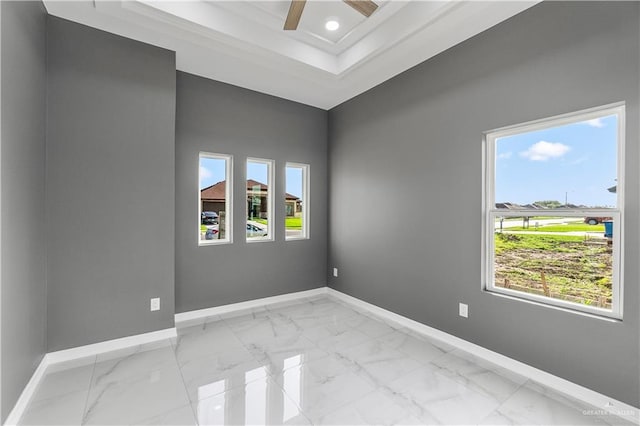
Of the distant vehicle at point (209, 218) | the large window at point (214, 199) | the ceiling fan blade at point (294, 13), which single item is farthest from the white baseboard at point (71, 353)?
the ceiling fan blade at point (294, 13)

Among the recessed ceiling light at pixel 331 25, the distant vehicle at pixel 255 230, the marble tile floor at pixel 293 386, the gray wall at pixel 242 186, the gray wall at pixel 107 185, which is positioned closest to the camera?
the marble tile floor at pixel 293 386

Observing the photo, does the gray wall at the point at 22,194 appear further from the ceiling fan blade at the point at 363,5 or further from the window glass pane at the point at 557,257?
the window glass pane at the point at 557,257

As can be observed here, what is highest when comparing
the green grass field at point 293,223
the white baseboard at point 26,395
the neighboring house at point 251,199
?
the neighboring house at point 251,199

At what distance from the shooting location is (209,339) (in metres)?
2.95

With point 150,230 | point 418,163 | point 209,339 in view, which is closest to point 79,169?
point 150,230

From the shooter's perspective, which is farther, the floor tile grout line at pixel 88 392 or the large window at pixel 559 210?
the large window at pixel 559 210

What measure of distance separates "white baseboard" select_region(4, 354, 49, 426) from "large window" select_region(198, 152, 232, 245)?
169 centimetres

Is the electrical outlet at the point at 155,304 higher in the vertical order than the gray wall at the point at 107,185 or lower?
lower

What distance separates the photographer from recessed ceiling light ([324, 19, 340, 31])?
283cm

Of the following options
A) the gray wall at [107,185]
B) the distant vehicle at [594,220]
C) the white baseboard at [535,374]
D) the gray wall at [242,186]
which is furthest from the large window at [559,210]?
the gray wall at [107,185]

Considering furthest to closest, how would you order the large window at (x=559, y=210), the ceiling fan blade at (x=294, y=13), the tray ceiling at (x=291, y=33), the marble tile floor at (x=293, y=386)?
1. the tray ceiling at (x=291, y=33)
2. the ceiling fan blade at (x=294, y=13)
3. the large window at (x=559, y=210)
4. the marble tile floor at (x=293, y=386)

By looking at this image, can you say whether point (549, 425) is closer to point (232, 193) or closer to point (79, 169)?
point (232, 193)

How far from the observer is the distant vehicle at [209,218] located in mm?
3641

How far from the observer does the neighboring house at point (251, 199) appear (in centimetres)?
369
